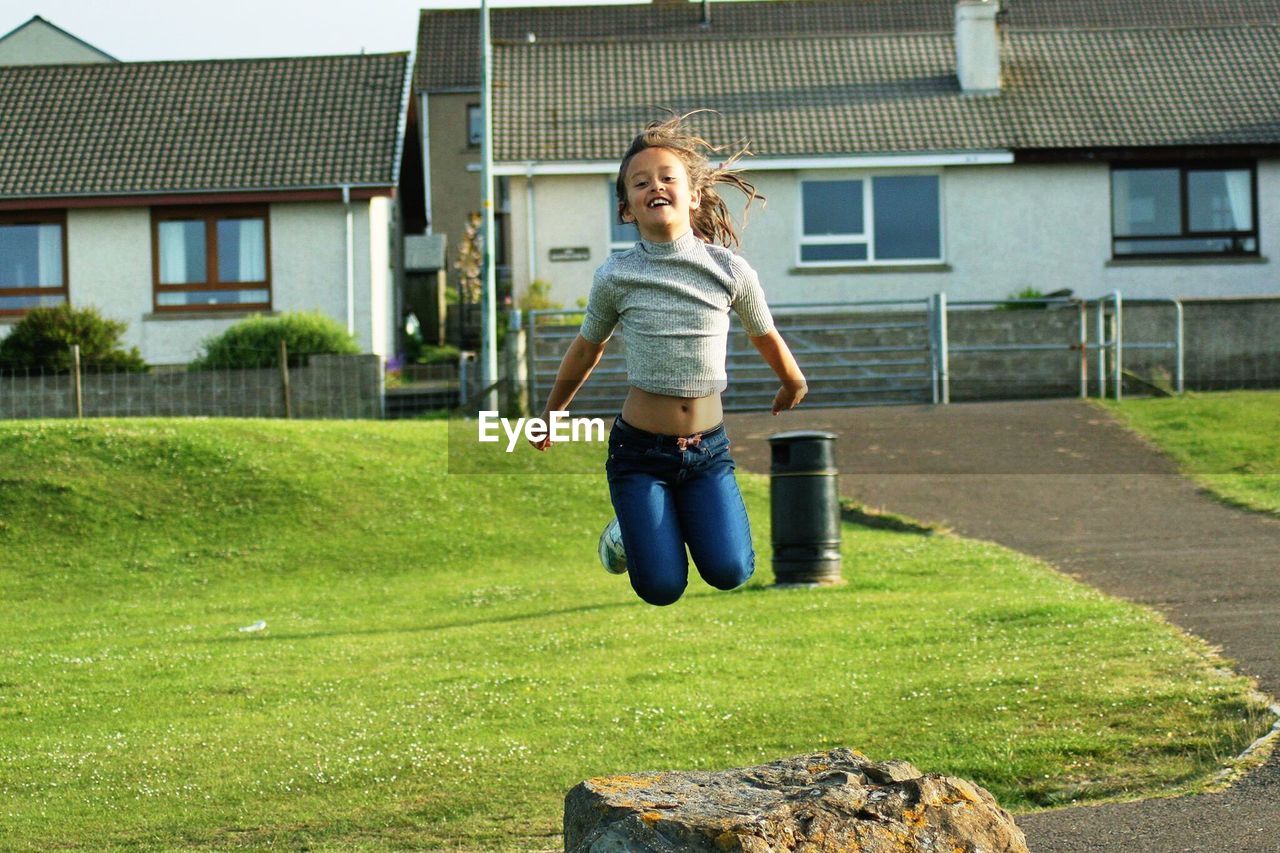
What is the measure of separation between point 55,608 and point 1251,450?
45.1ft

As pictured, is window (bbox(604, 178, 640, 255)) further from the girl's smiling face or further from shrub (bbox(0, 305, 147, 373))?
the girl's smiling face

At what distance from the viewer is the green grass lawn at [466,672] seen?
8.58 meters

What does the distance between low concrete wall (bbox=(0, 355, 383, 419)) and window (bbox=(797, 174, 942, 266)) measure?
29.4 feet

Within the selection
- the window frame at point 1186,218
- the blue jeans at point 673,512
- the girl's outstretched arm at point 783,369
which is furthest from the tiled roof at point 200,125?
the blue jeans at point 673,512

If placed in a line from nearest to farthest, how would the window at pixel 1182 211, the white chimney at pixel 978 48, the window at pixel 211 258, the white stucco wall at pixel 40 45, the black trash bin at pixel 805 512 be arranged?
the black trash bin at pixel 805 512, the window at pixel 1182 211, the window at pixel 211 258, the white chimney at pixel 978 48, the white stucco wall at pixel 40 45

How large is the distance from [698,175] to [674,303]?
0.47m

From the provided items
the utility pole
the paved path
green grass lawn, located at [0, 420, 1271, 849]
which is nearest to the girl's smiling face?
the paved path

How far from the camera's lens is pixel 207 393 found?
25656 millimetres

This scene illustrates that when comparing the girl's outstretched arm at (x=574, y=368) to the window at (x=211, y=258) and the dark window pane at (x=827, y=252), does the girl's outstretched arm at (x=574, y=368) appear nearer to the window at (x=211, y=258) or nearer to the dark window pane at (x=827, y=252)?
the dark window pane at (x=827, y=252)

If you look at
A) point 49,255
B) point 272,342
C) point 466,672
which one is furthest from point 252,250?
point 466,672

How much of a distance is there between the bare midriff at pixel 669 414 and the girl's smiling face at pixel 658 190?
593mm

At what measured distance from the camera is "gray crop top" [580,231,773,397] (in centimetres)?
595

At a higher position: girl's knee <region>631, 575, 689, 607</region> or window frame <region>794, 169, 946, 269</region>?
window frame <region>794, 169, 946, 269</region>

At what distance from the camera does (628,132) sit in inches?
1242
